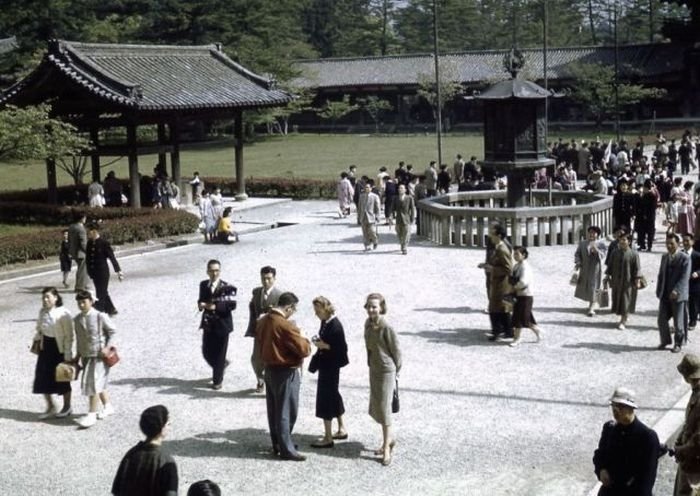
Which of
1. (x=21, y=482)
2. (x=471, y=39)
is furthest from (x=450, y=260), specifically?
(x=471, y=39)

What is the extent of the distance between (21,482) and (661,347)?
320 inches

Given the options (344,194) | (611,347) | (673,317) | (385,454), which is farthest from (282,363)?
(344,194)

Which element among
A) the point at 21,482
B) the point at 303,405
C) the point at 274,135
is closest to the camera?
the point at 21,482

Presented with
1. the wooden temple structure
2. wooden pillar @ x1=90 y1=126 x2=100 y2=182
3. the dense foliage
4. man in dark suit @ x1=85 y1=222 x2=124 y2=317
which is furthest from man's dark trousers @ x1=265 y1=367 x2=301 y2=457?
the dense foliage

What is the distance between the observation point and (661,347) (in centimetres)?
1276

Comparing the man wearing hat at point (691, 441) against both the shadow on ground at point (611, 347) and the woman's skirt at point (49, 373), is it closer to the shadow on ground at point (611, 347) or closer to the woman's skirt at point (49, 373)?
the shadow on ground at point (611, 347)

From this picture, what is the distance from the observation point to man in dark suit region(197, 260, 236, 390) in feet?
36.0

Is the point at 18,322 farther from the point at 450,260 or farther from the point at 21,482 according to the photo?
the point at 450,260

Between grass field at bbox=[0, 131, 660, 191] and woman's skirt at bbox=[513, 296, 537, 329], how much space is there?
27.4 m

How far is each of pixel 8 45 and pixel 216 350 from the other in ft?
154

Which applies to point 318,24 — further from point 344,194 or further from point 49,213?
point 49,213

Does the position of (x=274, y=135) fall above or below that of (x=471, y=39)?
below

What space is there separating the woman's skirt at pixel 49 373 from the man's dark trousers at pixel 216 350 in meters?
1.61

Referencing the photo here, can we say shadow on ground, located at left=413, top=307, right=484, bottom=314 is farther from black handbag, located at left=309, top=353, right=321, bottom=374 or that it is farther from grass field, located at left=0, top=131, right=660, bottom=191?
grass field, located at left=0, top=131, right=660, bottom=191
